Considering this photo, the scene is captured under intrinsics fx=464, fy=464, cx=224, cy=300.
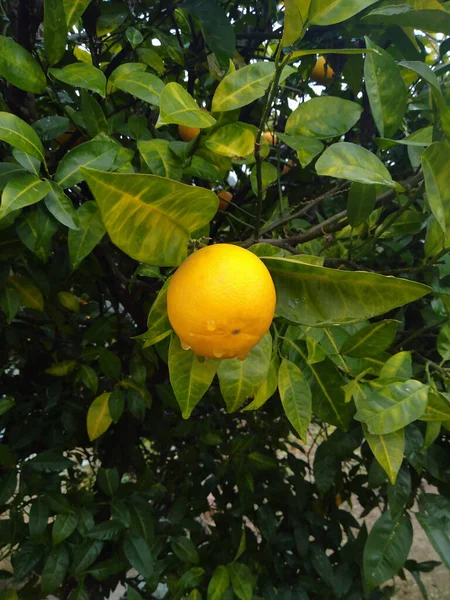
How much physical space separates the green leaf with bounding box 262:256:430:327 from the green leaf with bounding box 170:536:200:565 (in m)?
1.01

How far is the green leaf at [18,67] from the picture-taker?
65cm

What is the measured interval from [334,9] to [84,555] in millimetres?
1200

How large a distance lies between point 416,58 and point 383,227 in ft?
1.35

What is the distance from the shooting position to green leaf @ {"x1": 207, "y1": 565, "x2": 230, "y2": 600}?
109 cm

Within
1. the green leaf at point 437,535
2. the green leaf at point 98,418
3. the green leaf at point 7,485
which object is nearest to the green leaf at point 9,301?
the green leaf at point 98,418

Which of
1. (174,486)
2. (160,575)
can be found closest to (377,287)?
(160,575)

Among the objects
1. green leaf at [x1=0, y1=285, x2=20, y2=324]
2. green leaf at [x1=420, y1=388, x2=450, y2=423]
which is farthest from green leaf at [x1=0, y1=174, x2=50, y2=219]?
green leaf at [x1=420, y1=388, x2=450, y2=423]

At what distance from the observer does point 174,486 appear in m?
1.72

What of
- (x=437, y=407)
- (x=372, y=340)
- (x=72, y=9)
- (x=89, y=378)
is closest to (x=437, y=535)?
(x=437, y=407)

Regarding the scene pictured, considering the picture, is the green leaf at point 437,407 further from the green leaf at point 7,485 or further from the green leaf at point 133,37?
the green leaf at point 7,485

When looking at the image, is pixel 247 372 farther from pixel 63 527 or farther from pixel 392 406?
pixel 63 527

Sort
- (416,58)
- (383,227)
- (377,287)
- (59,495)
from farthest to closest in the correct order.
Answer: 1. (59,495)
2. (416,58)
3. (383,227)
4. (377,287)

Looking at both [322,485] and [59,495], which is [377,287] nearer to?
[322,485]

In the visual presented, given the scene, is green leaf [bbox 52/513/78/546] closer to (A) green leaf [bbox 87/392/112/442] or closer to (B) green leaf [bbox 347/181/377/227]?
(A) green leaf [bbox 87/392/112/442]
